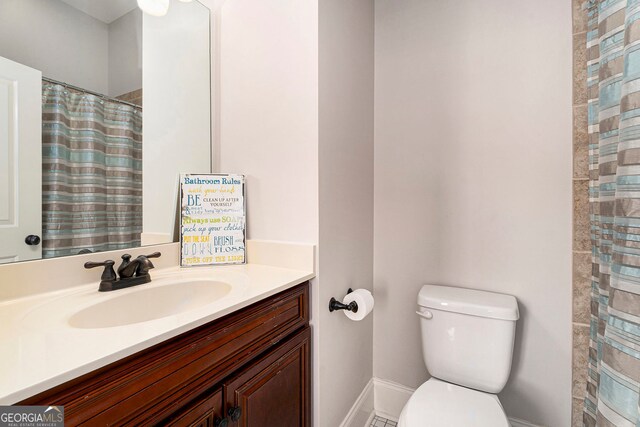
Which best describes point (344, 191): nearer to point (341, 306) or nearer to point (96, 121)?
point (341, 306)

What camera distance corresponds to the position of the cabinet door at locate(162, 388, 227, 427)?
64cm

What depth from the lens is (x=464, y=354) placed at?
122cm

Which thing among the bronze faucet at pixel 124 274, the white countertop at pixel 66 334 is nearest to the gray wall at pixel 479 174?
the white countertop at pixel 66 334

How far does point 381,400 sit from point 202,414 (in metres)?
1.23

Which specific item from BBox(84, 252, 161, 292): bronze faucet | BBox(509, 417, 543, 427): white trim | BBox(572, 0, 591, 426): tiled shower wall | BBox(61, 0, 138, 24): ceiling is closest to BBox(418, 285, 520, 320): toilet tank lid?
BBox(572, 0, 591, 426): tiled shower wall

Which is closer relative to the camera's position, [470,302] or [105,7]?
[105,7]

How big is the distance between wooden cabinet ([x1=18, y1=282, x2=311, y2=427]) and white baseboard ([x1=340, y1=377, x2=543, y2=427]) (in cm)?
53

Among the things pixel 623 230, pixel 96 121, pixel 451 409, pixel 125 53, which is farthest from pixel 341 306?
pixel 125 53

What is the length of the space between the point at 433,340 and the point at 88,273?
1.33 m

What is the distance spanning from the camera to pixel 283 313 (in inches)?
37.9

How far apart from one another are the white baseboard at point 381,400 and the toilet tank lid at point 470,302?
1.94 feet

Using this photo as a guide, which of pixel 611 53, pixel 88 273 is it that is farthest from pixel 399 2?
pixel 88 273

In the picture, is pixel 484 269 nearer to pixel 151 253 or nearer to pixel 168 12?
pixel 151 253

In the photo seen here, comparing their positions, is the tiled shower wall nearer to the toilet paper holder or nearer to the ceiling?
the toilet paper holder
